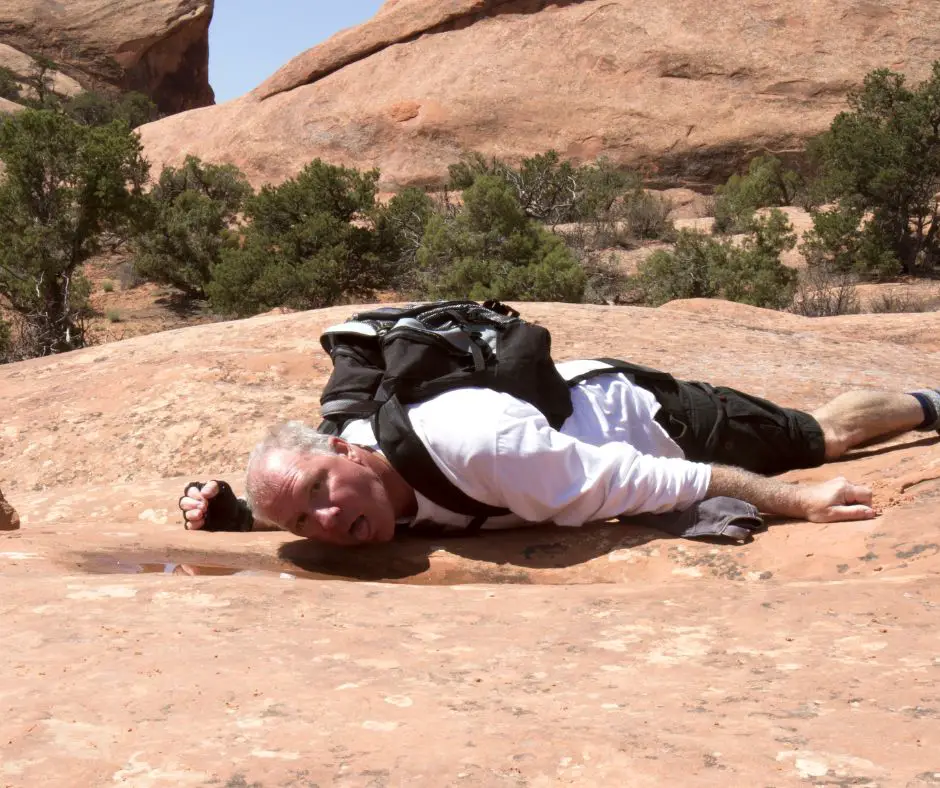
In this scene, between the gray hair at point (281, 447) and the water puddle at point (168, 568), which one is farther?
the gray hair at point (281, 447)

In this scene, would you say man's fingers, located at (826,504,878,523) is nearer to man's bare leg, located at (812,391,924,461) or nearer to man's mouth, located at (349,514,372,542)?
man's bare leg, located at (812,391,924,461)

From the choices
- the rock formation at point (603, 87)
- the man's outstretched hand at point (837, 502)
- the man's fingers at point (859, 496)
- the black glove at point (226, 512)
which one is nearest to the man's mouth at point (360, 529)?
the black glove at point (226, 512)

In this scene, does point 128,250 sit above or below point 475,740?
above

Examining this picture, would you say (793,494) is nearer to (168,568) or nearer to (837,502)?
(837,502)

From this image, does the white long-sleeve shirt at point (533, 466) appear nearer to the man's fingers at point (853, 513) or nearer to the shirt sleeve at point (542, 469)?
the shirt sleeve at point (542, 469)

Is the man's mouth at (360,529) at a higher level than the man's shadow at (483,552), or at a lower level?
higher

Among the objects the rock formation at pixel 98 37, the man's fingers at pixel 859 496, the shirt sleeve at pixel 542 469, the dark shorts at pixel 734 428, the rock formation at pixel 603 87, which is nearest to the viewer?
the shirt sleeve at pixel 542 469

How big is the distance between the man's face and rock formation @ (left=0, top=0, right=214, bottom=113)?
138ft

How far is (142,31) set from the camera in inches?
1700

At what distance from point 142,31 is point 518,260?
34.3 m

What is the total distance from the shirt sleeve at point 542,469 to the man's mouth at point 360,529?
27cm

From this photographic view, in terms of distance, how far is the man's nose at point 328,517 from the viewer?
2910 millimetres

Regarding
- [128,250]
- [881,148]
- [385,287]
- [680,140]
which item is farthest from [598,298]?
[680,140]

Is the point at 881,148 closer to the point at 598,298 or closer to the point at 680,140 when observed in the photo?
the point at 598,298
